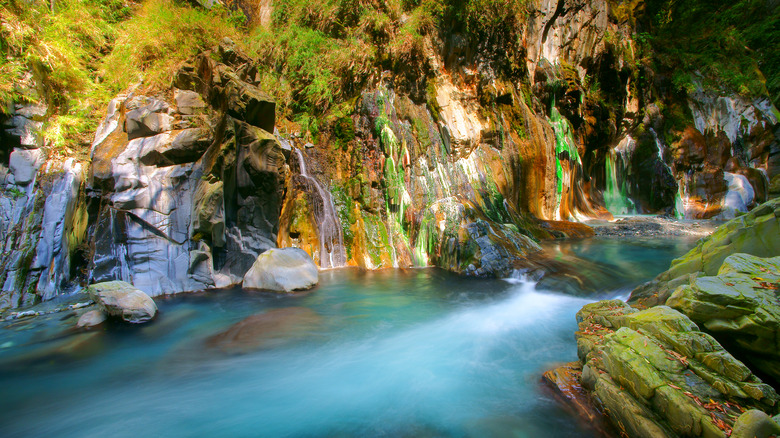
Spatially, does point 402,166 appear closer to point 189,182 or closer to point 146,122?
point 189,182

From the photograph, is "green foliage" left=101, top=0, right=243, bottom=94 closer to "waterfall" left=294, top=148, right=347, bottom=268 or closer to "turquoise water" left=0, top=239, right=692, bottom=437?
"waterfall" left=294, top=148, right=347, bottom=268

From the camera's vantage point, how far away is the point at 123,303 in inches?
199

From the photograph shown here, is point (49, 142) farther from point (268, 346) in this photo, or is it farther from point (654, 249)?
point (654, 249)

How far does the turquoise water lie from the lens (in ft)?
9.82

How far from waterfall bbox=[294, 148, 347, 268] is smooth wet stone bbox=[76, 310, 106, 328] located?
4484 mm

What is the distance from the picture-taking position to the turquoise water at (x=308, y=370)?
2994 millimetres

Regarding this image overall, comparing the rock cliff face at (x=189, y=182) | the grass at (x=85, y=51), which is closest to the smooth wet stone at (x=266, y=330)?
the rock cliff face at (x=189, y=182)

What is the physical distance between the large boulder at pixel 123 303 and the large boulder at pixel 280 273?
1946mm

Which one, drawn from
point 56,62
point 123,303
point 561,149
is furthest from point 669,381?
point 561,149

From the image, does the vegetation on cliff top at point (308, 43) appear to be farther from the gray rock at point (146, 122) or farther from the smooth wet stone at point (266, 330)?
the smooth wet stone at point (266, 330)

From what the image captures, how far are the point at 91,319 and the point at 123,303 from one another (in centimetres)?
44

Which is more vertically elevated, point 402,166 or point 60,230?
point 402,166

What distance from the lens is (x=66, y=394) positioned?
11.2 feet

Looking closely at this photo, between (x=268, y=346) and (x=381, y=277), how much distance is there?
3.72 m
